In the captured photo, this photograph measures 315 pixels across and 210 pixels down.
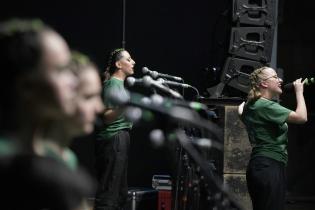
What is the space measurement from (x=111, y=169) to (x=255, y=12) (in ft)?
7.38

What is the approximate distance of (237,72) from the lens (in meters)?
5.85

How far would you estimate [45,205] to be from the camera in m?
1.53

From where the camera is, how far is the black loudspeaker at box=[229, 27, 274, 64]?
5875 millimetres

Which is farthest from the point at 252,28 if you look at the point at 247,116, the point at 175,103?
the point at 175,103

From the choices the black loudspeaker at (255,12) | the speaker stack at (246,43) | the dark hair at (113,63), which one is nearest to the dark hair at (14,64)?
the dark hair at (113,63)

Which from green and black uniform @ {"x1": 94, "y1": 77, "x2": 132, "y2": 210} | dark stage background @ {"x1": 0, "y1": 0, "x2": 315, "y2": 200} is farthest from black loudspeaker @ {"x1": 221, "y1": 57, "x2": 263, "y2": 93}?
green and black uniform @ {"x1": 94, "y1": 77, "x2": 132, "y2": 210}

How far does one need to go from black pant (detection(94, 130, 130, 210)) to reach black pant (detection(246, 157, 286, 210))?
106 cm

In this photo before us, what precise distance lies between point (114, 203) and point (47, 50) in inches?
131

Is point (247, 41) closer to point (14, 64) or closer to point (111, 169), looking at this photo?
point (111, 169)

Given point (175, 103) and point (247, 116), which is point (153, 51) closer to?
point (247, 116)

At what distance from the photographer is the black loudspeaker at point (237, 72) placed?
5.85m

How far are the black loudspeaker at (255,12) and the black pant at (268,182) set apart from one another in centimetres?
205

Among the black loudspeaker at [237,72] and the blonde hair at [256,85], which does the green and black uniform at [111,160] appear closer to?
the blonde hair at [256,85]

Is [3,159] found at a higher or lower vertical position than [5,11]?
lower
